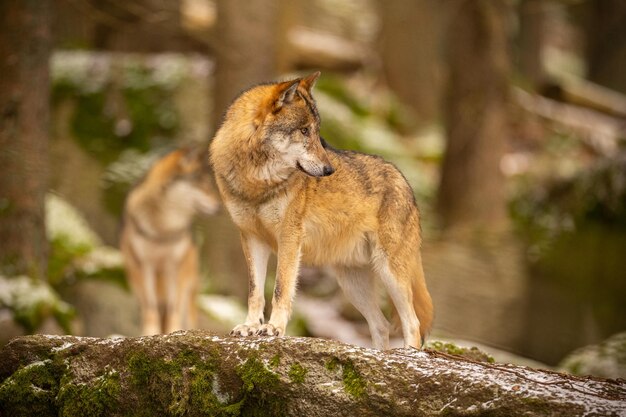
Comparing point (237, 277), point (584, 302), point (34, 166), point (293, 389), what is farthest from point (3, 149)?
point (584, 302)

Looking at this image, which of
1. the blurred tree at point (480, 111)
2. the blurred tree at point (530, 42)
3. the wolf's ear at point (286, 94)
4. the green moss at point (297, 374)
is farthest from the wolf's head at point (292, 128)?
the blurred tree at point (530, 42)

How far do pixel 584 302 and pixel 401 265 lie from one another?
609 cm

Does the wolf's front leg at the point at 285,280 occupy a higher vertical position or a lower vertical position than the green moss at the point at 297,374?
higher

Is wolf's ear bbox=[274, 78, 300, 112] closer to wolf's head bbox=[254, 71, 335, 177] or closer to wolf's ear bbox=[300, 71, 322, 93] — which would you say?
wolf's head bbox=[254, 71, 335, 177]

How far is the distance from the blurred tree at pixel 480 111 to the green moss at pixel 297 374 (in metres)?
8.53

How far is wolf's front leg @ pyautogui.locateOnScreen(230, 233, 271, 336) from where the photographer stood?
4852mm

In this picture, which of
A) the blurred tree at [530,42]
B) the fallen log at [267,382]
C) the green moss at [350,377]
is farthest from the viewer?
the blurred tree at [530,42]

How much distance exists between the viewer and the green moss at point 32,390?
448cm

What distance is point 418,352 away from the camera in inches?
172

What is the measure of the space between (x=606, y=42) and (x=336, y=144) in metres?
11.7

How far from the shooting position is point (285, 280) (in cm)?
495

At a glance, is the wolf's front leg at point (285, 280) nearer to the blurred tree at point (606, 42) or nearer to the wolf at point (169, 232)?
the wolf at point (169, 232)

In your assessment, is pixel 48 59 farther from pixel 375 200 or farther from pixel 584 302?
pixel 584 302

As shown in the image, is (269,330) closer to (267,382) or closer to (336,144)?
(267,382)
